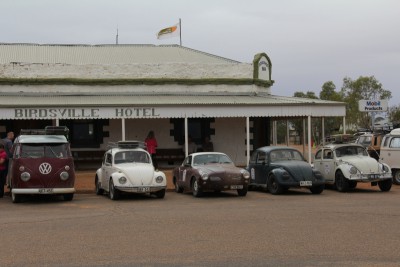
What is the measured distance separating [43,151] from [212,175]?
4756 mm

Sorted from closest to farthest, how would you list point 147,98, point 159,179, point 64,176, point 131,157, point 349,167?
1. point 64,176
2. point 159,179
3. point 131,157
4. point 349,167
5. point 147,98

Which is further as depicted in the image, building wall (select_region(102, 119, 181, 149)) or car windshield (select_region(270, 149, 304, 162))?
building wall (select_region(102, 119, 181, 149))

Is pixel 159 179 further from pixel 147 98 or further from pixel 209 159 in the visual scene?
pixel 147 98

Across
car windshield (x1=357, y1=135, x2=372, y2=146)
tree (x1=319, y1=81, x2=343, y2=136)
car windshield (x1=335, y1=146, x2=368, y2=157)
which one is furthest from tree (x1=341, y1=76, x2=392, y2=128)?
car windshield (x1=335, y1=146, x2=368, y2=157)

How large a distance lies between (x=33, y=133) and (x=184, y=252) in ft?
36.1

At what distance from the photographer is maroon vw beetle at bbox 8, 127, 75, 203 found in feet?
53.7

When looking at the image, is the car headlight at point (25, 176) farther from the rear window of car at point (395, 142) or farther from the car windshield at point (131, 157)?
the rear window of car at point (395, 142)

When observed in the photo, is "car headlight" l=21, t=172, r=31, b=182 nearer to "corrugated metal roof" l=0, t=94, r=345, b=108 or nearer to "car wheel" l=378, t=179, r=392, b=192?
"corrugated metal roof" l=0, t=94, r=345, b=108

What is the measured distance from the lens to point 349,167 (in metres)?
19.0

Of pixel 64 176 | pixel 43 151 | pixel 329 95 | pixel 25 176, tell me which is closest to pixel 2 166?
pixel 43 151

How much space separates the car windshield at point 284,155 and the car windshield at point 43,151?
6.35m

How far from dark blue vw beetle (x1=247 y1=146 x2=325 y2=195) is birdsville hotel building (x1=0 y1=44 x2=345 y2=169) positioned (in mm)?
5443

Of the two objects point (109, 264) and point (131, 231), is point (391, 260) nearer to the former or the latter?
point (109, 264)

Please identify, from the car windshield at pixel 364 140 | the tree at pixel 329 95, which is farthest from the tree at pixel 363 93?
the car windshield at pixel 364 140
